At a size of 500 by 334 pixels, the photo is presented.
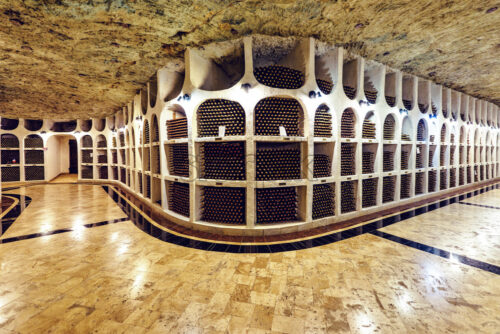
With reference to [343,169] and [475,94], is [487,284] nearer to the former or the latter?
[343,169]

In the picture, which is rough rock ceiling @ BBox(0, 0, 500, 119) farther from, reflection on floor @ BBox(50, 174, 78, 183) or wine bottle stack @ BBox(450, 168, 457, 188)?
reflection on floor @ BBox(50, 174, 78, 183)

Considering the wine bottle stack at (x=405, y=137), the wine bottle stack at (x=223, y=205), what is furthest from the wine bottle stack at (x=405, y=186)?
the wine bottle stack at (x=223, y=205)

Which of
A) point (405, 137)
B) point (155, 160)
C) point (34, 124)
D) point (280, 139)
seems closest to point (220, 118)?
point (280, 139)

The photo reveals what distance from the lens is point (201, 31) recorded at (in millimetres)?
3883

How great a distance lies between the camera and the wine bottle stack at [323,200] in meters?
4.75

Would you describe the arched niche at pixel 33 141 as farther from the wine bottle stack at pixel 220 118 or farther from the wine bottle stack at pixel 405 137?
the wine bottle stack at pixel 405 137

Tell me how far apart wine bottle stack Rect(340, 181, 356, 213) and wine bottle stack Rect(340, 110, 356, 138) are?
1343 millimetres

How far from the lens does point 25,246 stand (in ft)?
12.2

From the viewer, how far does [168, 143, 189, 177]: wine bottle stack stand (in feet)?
16.2

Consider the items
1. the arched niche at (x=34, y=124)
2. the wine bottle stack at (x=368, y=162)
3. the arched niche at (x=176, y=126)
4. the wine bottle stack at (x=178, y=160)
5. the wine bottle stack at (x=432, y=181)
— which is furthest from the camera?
the arched niche at (x=34, y=124)

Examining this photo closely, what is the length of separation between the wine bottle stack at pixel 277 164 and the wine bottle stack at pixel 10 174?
16.2 metres

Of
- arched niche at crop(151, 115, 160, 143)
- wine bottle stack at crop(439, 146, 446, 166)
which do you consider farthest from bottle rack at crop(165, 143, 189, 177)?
wine bottle stack at crop(439, 146, 446, 166)

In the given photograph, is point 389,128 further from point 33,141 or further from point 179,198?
point 33,141

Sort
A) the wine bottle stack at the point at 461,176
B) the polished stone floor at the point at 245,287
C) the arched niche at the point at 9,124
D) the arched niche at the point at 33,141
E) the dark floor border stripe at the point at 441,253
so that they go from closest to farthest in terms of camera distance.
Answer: the polished stone floor at the point at 245,287
the dark floor border stripe at the point at 441,253
the wine bottle stack at the point at 461,176
the arched niche at the point at 9,124
the arched niche at the point at 33,141
